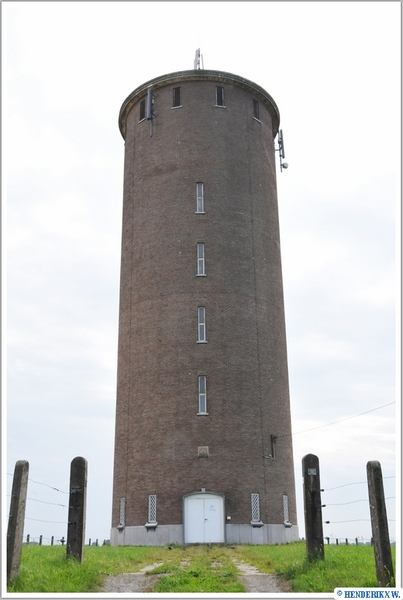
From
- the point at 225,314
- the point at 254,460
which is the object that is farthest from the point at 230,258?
the point at 254,460

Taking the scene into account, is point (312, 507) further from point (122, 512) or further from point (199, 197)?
point (199, 197)

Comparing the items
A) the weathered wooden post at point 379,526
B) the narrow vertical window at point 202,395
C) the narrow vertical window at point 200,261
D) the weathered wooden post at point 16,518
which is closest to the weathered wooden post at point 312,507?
the weathered wooden post at point 379,526

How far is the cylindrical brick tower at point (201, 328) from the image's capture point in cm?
2788

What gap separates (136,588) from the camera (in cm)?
1262

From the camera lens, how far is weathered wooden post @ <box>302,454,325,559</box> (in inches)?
533

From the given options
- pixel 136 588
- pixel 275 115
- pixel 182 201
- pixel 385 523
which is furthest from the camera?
pixel 275 115

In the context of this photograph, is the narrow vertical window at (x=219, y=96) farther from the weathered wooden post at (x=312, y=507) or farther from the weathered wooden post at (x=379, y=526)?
the weathered wooden post at (x=379, y=526)

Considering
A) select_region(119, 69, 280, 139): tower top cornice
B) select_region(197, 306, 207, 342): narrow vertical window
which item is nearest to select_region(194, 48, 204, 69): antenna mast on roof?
select_region(119, 69, 280, 139): tower top cornice

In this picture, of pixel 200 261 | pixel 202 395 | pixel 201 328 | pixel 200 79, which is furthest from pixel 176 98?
pixel 202 395

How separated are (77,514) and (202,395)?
15555 mm

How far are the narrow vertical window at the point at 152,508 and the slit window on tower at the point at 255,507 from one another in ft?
13.3

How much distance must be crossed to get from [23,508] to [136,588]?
2.62 meters

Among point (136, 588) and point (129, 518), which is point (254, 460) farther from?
point (136, 588)

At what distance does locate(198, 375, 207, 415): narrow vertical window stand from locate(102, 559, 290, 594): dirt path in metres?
13.9
